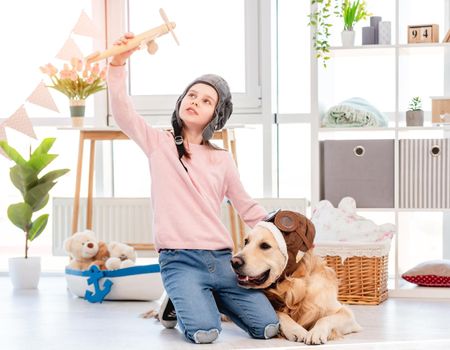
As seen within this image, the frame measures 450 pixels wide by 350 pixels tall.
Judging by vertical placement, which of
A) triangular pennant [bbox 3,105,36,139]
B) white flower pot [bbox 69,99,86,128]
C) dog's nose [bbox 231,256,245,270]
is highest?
white flower pot [bbox 69,99,86,128]

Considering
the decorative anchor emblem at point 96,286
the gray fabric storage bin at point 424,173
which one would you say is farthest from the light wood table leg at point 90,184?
the gray fabric storage bin at point 424,173

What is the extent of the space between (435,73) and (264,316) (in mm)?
1992

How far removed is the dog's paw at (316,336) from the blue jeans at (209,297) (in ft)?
0.44

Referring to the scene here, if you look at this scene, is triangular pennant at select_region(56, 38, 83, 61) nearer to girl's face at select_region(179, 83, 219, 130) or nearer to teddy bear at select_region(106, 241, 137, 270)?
teddy bear at select_region(106, 241, 137, 270)

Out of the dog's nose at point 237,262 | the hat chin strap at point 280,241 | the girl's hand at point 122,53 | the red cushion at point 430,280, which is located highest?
the girl's hand at point 122,53

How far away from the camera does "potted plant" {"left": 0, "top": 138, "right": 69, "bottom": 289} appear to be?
3.84m

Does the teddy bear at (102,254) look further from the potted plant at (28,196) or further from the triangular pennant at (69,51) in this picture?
the triangular pennant at (69,51)

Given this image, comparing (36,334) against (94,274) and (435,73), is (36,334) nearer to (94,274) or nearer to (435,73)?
(94,274)

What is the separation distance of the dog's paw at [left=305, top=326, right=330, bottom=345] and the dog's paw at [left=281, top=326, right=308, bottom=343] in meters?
0.03

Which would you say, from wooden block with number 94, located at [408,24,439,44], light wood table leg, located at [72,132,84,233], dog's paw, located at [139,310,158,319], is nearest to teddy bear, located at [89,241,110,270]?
light wood table leg, located at [72,132,84,233]

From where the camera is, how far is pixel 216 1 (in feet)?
14.1

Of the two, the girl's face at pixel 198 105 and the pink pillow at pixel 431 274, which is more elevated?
the girl's face at pixel 198 105

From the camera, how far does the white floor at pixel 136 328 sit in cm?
252

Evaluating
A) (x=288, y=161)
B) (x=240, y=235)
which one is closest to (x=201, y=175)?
(x=240, y=235)
